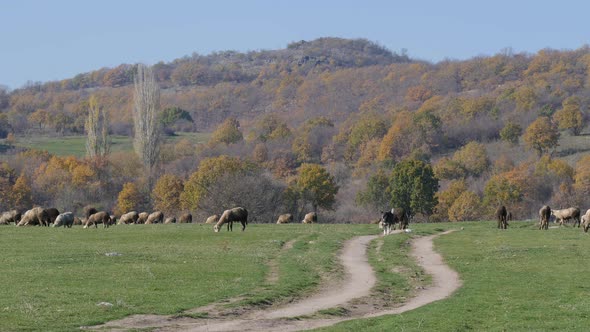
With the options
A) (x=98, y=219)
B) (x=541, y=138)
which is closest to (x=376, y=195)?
(x=98, y=219)

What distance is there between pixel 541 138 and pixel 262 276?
457ft

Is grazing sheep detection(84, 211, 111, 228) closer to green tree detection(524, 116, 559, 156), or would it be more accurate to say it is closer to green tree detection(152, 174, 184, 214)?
green tree detection(152, 174, 184, 214)

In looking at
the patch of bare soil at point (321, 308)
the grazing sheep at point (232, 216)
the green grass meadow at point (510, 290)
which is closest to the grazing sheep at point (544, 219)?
the green grass meadow at point (510, 290)

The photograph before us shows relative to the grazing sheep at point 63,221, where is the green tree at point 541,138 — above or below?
above

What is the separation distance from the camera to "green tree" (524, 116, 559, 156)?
162500 millimetres

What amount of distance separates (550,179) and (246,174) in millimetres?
53827

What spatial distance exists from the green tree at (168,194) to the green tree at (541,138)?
236 feet

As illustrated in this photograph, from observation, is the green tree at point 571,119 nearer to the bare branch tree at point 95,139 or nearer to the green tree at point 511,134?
the green tree at point 511,134

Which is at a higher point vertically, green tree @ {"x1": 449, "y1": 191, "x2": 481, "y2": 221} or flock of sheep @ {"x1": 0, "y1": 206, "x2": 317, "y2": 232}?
flock of sheep @ {"x1": 0, "y1": 206, "x2": 317, "y2": 232}

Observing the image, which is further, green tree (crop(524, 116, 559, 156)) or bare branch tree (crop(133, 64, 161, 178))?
green tree (crop(524, 116, 559, 156))

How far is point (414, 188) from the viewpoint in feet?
328

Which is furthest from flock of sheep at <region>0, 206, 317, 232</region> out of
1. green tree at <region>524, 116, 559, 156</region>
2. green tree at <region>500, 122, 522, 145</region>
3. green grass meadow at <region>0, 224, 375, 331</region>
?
green tree at <region>500, 122, 522, 145</region>

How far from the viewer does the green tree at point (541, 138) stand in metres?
162

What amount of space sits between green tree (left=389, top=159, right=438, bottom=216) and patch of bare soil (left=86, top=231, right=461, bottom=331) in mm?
62010
